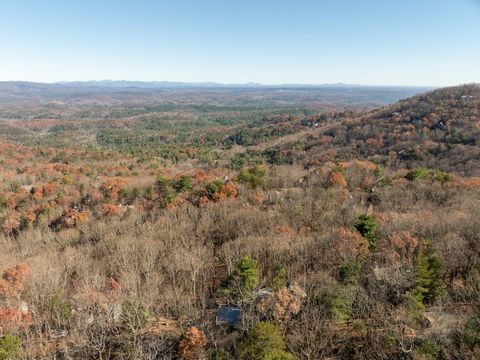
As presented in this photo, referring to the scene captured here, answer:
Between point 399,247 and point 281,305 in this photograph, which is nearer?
point 281,305

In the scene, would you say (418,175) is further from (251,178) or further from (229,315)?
(229,315)

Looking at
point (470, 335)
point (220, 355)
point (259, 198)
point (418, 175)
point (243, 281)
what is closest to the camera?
point (470, 335)

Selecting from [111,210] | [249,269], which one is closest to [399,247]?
[249,269]

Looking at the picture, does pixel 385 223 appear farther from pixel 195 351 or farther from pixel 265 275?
pixel 195 351

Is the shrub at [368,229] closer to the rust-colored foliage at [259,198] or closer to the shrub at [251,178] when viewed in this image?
the rust-colored foliage at [259,198]

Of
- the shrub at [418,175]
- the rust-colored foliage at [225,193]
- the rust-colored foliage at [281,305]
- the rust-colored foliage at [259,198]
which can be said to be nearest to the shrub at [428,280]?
the rust-colored foliage at [281,305]

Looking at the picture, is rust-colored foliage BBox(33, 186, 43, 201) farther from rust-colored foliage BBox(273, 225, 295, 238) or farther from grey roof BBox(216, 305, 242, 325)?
grey roof BBox(216, 305, 242, 325)
